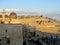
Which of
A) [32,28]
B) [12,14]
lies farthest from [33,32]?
[12,14]

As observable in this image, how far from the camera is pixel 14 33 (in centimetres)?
1550

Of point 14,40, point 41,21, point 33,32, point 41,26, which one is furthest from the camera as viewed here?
point 41,21

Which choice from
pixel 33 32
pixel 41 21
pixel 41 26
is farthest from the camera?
pixel 41 21

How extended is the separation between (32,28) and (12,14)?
8.75 m

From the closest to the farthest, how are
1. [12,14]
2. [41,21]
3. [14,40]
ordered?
[14,40], [12,14], [41,21]

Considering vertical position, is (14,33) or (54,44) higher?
(14,33)

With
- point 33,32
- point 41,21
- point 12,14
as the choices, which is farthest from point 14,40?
point 41,21

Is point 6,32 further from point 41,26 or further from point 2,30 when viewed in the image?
point 41,26

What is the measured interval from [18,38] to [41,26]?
28.4 metres

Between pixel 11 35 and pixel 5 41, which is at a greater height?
pixel 11 35

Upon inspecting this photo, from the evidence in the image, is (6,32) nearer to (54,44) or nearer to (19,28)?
(19,28)

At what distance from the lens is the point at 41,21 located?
153ft

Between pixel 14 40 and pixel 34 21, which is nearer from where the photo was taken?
pixel 14 40

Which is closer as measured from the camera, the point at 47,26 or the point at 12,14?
the point at 12,14
